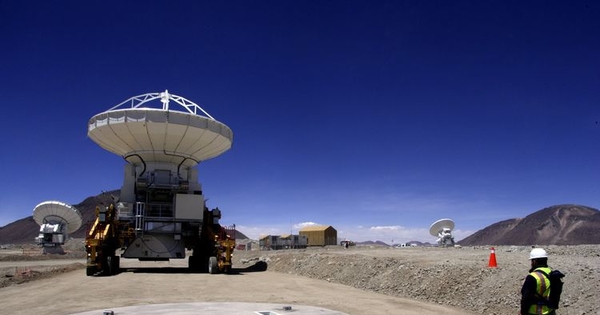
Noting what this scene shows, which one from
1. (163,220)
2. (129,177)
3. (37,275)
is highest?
(129,177)

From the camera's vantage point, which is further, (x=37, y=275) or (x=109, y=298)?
(x=37, y=275)

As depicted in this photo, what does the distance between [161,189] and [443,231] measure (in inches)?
1766

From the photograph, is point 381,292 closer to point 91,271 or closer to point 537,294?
point 537,294

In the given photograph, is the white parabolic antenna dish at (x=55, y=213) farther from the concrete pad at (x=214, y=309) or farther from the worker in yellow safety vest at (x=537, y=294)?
the worker in yellow safety vest at (x=537, y=294)

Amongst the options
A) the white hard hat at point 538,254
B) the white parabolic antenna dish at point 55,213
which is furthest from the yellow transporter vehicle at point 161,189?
the white parabolic antenna dish at point 55,213

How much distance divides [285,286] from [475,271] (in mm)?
9564

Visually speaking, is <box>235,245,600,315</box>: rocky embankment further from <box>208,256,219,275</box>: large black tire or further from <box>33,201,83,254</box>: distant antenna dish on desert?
<box>33,201,83,254</box>: distant antenna dish on desert

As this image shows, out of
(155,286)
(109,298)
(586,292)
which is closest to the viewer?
(586,292)

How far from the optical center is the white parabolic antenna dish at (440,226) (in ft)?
220

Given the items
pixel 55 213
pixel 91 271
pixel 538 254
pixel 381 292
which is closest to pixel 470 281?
pixel 381 292

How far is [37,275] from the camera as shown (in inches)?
1189

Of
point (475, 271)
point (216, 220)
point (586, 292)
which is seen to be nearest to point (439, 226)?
point (216, 220)

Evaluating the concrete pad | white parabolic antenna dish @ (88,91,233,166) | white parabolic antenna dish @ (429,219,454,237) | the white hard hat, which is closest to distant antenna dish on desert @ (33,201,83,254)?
white parabolic antenna dish @ (88,91,233,166)

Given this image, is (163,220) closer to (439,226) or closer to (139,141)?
(139,141)
